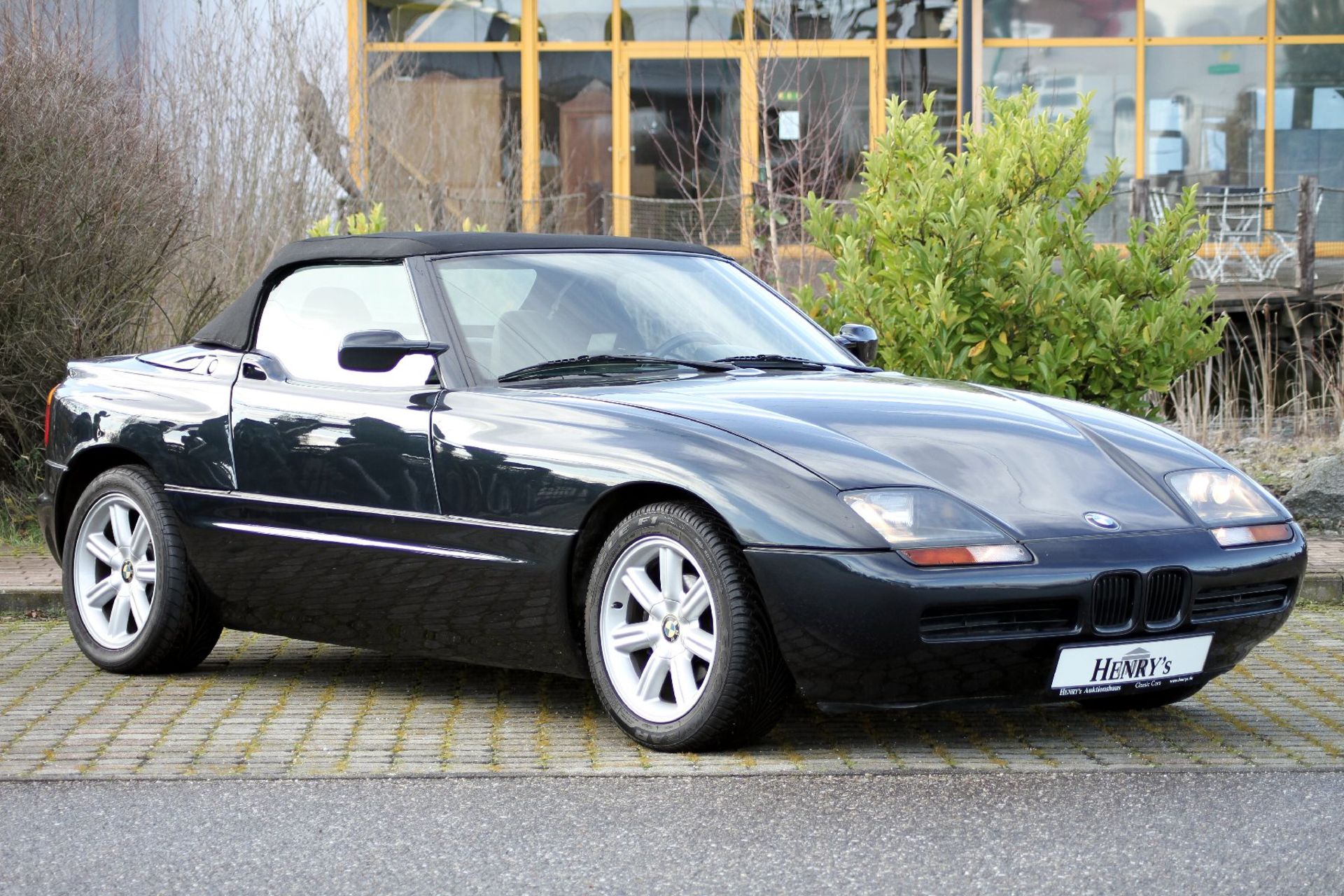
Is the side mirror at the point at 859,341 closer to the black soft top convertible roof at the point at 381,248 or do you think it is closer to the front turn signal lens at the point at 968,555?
the black soft top convertible roof at the point at 381,248

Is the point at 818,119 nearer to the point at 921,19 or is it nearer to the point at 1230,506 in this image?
the point at 921,19

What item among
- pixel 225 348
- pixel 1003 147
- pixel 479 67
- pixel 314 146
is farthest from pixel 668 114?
pixel 225 348

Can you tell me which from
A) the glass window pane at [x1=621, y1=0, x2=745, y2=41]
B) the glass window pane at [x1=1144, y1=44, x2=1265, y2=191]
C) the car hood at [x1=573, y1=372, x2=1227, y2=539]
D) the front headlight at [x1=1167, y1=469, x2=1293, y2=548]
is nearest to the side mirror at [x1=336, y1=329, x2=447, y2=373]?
the car hood at [x1=573, y1=372, x2=1227, y2=539]

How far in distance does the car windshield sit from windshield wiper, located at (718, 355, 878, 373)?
2 cm

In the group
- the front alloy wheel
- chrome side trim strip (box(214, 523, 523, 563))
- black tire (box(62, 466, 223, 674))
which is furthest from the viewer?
black tire (box(62, 466, 223, 674))

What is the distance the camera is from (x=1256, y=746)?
5.60 meters

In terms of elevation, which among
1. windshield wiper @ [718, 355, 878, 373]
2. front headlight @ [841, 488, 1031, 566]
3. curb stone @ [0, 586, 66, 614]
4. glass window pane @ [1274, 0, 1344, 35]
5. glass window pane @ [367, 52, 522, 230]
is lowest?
curb stone @ [0, 586, 66, 614]

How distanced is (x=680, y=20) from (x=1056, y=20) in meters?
4.09

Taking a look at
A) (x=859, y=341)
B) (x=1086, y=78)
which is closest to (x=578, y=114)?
(x=1086, y=78)

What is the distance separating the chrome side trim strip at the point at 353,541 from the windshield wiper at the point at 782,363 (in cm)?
103

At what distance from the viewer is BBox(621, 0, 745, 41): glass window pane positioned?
22.0 meters

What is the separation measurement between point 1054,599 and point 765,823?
3.15ft

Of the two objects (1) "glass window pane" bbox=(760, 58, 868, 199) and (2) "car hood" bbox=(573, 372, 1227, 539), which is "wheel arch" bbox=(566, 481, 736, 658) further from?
(1) "glass window pane" bbox=(760, 58, 868, 199)

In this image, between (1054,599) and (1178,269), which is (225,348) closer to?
(1054,599)
